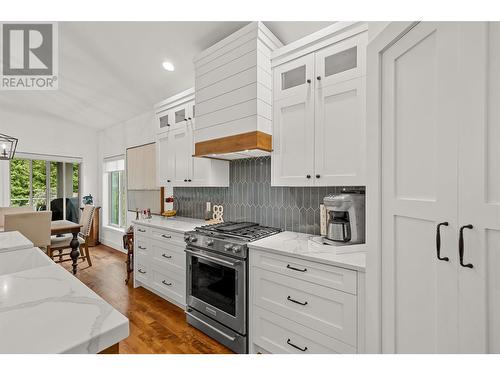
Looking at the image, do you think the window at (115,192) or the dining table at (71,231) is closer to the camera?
the dining table at (71,231)

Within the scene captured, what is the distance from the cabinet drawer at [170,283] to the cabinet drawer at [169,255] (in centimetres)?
7

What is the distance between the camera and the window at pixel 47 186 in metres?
4.57

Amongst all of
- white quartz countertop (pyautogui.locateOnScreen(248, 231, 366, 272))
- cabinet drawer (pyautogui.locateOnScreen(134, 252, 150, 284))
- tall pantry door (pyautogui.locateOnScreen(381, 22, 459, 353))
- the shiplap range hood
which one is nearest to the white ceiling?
the shiplap range hood

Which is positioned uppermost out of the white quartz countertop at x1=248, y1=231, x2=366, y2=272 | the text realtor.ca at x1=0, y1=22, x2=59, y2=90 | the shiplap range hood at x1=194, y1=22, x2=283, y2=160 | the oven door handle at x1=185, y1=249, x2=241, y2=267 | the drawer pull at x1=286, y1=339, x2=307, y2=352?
the text realtor.ca at x1=0, y1=22, x2=59, y2=90

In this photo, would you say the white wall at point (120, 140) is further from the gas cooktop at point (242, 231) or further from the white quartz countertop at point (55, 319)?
the white quartz countertop at point (55, 319)

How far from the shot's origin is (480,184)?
785 mm

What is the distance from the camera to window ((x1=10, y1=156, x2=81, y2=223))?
4.57 meters

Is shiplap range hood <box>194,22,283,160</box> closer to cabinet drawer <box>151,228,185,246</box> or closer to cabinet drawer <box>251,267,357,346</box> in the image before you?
cabinet drawer <box>151,228,185,246</box>

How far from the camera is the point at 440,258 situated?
0.90 m

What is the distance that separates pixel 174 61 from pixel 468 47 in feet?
8.50

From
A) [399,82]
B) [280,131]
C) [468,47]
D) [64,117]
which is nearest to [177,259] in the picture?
[280,131]

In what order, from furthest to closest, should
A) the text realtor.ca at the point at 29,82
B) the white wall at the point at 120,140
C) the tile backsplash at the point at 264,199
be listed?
the white wall at the point at 120,140 < the text realtor.ca at the point at 29,82 < the tile backsplash at the point at 264,199

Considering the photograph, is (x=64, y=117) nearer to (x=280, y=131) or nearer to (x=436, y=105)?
(x=280, y=131)

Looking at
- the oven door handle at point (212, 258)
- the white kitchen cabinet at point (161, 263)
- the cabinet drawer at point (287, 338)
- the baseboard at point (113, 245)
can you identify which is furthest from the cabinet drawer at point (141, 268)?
the baseboard at point (113, 245)
